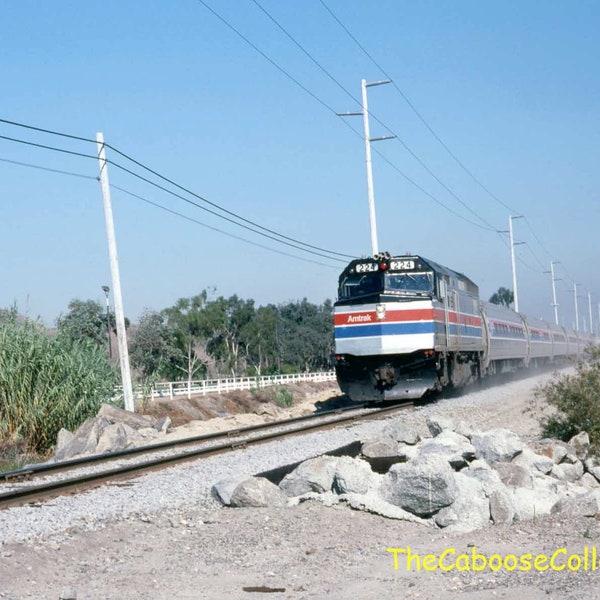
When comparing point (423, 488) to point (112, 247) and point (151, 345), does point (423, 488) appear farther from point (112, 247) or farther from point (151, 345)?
point (151, 345)

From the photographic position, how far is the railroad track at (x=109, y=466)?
38.4 ft

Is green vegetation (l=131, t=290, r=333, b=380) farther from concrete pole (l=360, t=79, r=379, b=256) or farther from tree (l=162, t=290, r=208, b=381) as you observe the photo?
concrete pole (l=360, t=79, r=379, b=256)

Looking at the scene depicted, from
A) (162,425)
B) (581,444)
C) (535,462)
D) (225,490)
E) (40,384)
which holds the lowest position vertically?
(581,444)

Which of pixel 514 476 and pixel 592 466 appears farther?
pixel 592 466

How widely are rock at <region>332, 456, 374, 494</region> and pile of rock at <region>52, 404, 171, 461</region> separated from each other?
27.8ft

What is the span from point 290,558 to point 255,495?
1.98 meters

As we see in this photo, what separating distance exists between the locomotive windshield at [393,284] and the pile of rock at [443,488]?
11791mm

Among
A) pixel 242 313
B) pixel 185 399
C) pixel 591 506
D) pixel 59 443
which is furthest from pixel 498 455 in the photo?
pixel 242 313

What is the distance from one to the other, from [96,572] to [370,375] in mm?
17812

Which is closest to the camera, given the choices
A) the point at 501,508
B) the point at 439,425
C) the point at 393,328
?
the point at 501,508

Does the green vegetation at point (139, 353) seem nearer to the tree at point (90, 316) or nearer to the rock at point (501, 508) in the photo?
the tree at point (90, 316)

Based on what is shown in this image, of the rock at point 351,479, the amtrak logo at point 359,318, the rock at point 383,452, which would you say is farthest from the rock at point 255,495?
the amtrak logo at point 359,318

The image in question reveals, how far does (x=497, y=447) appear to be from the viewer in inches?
525

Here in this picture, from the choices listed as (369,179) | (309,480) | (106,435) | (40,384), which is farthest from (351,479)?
(369,179)
